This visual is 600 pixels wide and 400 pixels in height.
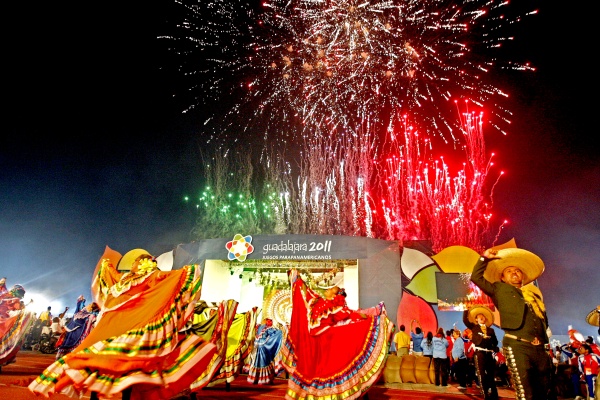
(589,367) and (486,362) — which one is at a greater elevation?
(486,362)

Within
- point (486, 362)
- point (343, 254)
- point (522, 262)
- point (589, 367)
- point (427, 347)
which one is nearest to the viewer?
point (522, 262)

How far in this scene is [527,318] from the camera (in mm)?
3773

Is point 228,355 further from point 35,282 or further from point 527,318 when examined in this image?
point 35,282

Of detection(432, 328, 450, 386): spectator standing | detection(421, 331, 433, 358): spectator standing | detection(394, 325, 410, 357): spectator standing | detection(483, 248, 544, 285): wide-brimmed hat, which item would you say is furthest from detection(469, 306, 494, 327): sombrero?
detection(394, 325, 410, 357): spectator standing

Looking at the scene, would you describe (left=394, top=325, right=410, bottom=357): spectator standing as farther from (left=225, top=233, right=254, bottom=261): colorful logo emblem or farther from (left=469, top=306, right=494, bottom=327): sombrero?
(left=225, top=233, right=254, bottom=261): colorful logo emblem

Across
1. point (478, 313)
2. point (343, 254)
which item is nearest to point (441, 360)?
point (478, 313)

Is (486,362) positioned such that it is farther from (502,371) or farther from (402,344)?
(402,344)

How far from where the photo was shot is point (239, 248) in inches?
715

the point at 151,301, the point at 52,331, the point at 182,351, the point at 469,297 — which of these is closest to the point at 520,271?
the point at 182,351

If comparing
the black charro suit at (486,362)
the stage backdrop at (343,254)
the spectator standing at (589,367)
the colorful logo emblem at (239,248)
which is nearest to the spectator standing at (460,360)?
the spectator standing at (589,367)

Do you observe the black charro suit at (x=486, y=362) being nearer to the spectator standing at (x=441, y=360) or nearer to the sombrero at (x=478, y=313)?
the sombrero at (x=478, y=313)

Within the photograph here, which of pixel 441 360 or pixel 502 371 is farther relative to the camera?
pixel 502 371

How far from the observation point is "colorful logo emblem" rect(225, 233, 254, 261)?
1802 cm

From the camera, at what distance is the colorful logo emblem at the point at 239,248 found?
709 inches
